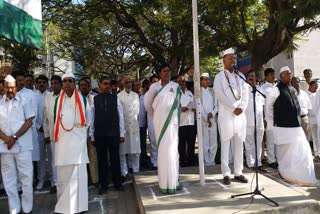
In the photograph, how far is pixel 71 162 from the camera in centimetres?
570

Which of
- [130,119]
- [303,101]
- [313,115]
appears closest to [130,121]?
[130,119]

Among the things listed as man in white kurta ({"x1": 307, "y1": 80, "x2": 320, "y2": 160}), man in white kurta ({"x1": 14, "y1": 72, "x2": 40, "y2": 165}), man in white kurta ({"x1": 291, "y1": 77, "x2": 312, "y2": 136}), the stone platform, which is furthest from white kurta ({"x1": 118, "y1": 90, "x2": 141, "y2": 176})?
man in white kurta ({"x1": 307, "y1": 80, "x2": 320, "y2": 160})

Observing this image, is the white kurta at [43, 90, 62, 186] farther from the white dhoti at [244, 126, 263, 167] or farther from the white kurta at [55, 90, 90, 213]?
the white dhoti at [244, 126, 263, 167]

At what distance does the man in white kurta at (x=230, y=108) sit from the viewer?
21.1ft

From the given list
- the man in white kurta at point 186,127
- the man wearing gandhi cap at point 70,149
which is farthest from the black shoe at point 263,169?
the man wearing gandhi cap at point 70,149

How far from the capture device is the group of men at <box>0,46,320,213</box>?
5.78m

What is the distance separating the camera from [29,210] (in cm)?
589

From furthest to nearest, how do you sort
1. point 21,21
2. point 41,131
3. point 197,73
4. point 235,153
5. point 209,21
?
point 209,21
point 41,131
point 235,153
point 197,73
point 21,21

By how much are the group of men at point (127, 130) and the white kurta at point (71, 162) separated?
0.01 meters

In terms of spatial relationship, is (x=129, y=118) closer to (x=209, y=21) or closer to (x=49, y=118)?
(x=49, y=118)

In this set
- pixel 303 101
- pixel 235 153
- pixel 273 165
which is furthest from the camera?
pixel 273 165

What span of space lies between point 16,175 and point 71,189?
83 centimetres

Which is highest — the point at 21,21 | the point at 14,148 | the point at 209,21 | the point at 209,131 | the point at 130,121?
the point at 209,21

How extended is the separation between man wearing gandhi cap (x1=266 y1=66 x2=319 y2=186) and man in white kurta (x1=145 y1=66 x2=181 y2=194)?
6.18 ft
